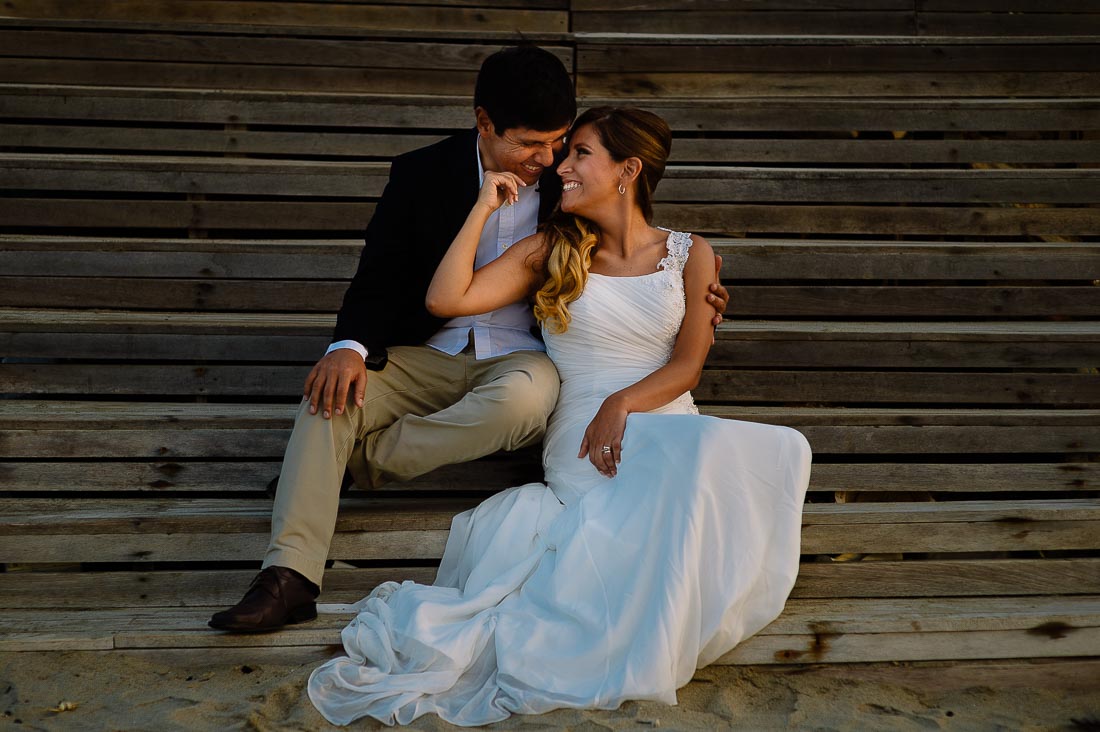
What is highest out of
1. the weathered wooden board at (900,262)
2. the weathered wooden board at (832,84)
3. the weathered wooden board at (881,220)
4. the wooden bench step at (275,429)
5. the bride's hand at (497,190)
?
the weathered wooden board at (832,84)

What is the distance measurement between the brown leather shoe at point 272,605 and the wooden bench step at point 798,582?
0.19m

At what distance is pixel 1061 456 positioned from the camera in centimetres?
305

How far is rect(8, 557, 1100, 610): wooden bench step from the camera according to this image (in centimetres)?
244

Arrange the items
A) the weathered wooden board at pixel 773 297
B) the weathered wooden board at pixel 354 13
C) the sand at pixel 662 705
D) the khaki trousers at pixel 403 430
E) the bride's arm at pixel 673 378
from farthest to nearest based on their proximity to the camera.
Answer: the weathered wooden board at pixel 354 13 → the weathered wooden board at pixel 773 297 → the bride's arm at pixel 673 378 → the khaki trousers at pixel 403 430 → the sand at pixel 662 705

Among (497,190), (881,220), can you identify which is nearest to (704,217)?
(881,220)

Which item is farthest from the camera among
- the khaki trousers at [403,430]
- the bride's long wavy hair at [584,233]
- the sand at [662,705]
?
the bride's long wavy hair at [584,233]

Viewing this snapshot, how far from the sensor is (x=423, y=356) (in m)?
2.68

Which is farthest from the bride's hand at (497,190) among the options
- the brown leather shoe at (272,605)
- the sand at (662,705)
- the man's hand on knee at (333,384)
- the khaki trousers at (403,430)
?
the sand at (662,705)

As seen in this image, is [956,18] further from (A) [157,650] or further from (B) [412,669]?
(A) [157,650]

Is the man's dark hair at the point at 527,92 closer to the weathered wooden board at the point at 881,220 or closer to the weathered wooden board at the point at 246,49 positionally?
the weathered wooden board at the point at 881,220

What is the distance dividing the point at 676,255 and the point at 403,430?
0.88 metres

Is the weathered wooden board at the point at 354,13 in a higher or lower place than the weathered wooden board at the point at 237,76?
higher

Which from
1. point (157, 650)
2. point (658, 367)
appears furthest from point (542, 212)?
point (157, 650)

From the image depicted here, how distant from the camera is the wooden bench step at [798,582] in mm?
2439
